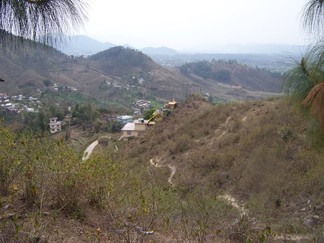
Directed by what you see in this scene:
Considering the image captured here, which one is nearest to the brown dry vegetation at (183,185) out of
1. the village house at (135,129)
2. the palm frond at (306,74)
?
the palm frond at (306,74)

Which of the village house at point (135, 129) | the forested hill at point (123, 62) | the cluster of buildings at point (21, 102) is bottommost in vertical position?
the cluster of buildings at point (21, 102)

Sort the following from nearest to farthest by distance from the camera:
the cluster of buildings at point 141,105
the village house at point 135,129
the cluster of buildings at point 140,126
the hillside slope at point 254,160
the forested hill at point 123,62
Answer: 1. the hillside slope at point 254,160
2. the cluster of buildings at point 140,126
3. the village house at point 135,129
4. the cluster of buildings at point 141,105
5. the forested hill at point 123,62

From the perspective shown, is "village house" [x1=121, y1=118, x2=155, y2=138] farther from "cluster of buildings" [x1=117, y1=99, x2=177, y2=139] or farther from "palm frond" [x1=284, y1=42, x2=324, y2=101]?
"palm frond" [x1=284, y1=42, x2=324, y2=101]

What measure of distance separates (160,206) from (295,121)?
32.0ft

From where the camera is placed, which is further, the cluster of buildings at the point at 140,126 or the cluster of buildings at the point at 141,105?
the cluster of buildings at the point at 141,105

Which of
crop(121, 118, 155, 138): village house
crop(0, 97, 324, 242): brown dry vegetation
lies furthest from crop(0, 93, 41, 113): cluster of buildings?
crop(0, 97, 324, 242): brown dry vegetation

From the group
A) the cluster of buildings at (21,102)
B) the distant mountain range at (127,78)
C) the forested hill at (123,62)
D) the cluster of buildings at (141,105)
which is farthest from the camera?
the forested hill at (123,62)

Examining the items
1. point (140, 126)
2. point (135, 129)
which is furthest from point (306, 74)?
point (140, 126)

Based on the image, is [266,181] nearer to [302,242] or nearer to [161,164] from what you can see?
[302,242]

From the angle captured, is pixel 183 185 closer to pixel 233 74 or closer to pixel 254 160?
pixel 254 160

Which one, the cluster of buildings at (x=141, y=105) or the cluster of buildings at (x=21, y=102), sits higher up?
the cluster of buildings at (x=21, y=102)

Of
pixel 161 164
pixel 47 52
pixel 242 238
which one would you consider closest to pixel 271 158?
pixel 161 164

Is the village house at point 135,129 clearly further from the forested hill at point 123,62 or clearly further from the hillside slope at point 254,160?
the forested hill at point 123,62

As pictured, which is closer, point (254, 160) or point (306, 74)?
point (306, 74)
